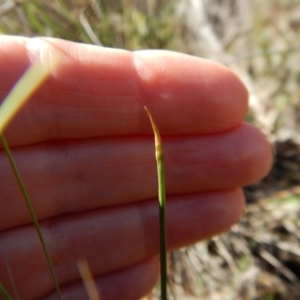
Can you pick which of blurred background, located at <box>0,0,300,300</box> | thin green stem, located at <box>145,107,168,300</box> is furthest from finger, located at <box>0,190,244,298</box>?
thin green stem, located at <box>145,107,168,300</box>

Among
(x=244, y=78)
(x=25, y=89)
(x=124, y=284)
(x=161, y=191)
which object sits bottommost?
(x=124, y=284)

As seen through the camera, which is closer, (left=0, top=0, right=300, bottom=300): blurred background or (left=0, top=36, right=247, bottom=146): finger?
(left=0, top=36, right=247, bottom=146): finger

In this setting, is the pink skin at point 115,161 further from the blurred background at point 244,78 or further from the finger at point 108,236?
the blurred background at point 244,78

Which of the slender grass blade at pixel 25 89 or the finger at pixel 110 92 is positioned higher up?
the slender grass blade at pixel 25 89

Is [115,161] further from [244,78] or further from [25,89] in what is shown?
[244,78]

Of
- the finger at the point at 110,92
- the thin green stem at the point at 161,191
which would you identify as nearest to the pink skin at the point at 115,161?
the finger at the point at 110,92

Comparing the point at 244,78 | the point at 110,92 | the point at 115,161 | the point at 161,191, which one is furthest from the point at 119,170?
the point at 244,78

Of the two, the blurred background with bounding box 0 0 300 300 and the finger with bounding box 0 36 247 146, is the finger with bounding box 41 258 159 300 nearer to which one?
the blurred background with bounding box 0 0 300 300
